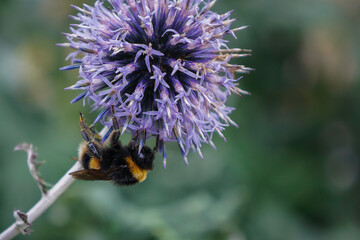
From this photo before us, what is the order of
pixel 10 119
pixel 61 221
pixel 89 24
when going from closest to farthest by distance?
pixel 89 24 < pixel 61 221 < pixel 10 119

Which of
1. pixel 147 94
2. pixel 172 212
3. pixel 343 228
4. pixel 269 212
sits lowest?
pixel 343 228

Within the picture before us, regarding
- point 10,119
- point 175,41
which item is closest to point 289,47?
point 175,41

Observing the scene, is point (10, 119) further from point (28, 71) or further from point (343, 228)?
point (343, 228)

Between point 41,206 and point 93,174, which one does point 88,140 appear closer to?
point 93,174

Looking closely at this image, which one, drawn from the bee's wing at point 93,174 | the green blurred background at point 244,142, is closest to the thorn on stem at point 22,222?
the bee's wing at point 93,174

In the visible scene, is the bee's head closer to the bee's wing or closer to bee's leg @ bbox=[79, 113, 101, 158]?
the bee's wing

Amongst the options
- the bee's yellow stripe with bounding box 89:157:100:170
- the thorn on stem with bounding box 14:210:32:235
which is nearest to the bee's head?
the bee's yellow stripe with bounding box 89:157:100:170
